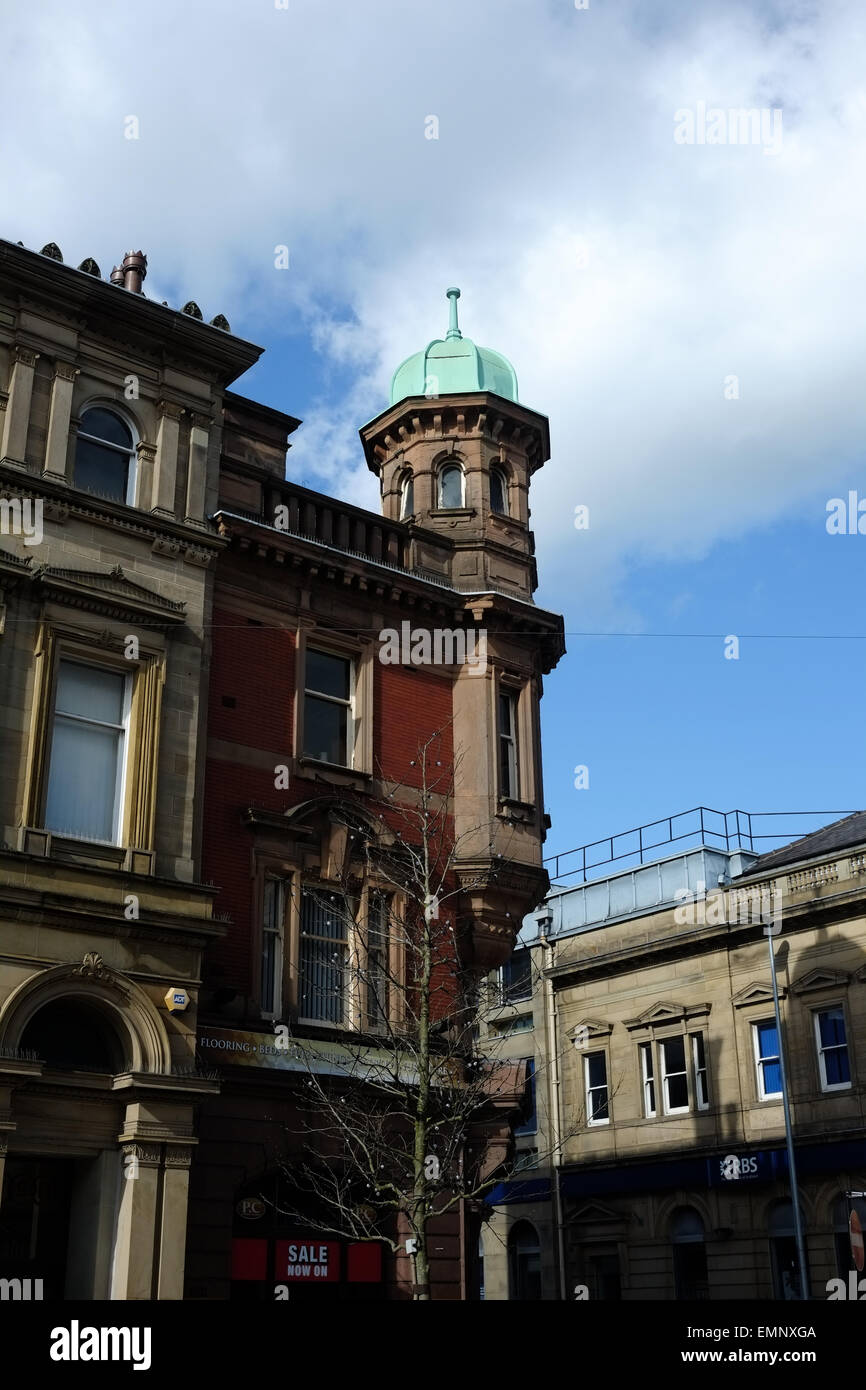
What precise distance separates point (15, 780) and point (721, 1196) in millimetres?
29584

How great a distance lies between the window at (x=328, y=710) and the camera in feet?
79.8

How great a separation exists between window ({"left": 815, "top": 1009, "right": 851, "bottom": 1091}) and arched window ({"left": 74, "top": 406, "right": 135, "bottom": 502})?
88.8 feet

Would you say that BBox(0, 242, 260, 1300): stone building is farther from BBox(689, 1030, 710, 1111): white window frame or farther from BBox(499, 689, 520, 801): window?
BBox(689, 1030, 710, 1111): white window frame

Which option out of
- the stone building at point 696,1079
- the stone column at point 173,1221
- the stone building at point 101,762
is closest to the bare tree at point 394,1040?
the stone column at point 173,1221

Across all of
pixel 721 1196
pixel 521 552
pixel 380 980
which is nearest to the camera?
pixel 380 980

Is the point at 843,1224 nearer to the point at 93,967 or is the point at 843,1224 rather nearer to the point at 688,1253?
the point at 688,1253

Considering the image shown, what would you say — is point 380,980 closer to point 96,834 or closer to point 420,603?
point 96,834

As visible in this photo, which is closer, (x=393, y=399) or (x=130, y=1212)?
(x=130, y=1212)

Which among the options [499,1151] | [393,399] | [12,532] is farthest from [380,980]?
[393,399]

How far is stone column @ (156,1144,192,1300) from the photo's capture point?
18109 millimetres

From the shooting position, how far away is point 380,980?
2291 cm

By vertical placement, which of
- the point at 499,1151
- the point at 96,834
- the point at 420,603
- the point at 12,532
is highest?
the point at 420,603

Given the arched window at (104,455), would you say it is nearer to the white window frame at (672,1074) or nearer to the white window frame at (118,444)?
the white window frame at (118,444)

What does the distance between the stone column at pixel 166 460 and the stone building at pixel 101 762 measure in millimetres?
37
